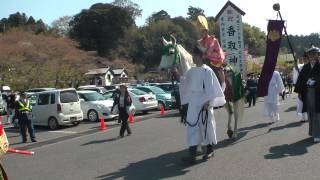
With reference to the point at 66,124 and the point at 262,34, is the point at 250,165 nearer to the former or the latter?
the point at 66,124

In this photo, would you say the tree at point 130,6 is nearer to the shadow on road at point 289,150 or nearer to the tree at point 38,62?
the tree at point 38,62

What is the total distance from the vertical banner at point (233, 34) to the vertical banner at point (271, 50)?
15144 millimetres

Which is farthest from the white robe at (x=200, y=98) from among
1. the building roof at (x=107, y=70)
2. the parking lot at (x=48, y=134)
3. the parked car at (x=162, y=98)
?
the building roof at (x=107, y=70)

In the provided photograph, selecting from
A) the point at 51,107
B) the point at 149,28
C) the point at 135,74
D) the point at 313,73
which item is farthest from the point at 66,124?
the point at 149,28

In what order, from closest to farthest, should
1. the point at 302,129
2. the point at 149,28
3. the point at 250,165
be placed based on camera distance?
the point at 250,165
the point at 302,129
the point at 149,28

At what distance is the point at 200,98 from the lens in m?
8.94

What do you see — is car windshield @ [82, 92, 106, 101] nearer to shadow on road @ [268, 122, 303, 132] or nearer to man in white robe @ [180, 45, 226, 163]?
shadow on road @ [268, 122, 303, 132]

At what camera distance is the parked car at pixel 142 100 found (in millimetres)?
24766

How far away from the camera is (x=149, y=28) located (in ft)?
250

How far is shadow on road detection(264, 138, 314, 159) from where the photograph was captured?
29.4ft

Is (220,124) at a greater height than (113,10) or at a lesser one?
lesser

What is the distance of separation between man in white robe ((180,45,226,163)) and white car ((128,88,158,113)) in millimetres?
15722

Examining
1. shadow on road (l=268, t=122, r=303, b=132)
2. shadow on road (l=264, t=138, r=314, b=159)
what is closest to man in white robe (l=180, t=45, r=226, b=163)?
shadow on road (l=264, t=138, r=314, b=159)

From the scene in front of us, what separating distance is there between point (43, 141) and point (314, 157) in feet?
32.4
